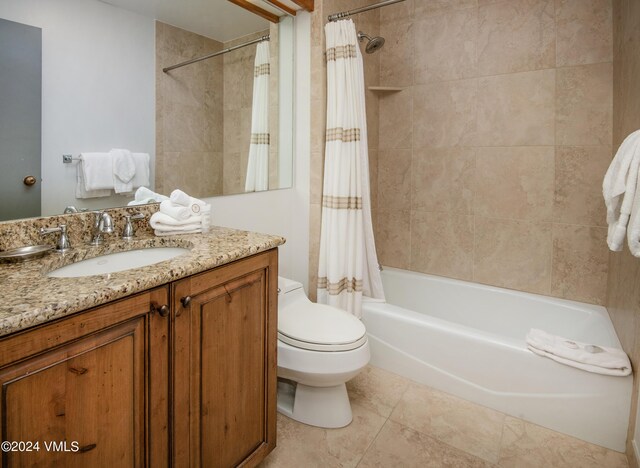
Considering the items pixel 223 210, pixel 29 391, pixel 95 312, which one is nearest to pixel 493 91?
pixel 223 210

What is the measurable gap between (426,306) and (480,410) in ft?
3.10

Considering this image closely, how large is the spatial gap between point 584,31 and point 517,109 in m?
0.51

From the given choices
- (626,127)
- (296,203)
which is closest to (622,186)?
(626,127)

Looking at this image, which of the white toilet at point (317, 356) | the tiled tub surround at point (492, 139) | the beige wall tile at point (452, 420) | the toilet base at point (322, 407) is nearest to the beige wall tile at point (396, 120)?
the tiled tub surround at point (492, 139)

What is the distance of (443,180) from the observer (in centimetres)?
272

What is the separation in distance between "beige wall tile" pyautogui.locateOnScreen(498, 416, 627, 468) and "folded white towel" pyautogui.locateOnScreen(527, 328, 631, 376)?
1.09 feet

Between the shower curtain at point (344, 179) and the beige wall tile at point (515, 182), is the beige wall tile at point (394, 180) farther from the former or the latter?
the shower curtain at point (344, 179)

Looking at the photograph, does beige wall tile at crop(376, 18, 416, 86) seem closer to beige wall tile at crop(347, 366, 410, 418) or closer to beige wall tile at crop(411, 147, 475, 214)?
beige wall tile at crop(411, 147, 475, 214)

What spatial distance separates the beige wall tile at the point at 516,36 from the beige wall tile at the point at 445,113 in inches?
6.8

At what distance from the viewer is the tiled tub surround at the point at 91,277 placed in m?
0.74

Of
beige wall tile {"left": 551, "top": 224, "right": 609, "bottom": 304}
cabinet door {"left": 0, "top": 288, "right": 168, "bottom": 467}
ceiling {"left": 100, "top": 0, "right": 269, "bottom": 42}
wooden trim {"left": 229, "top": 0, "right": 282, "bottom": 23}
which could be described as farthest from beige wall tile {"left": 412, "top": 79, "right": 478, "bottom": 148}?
cabinet door {"left": 0, "top": 288, "right": 168, "bottom": 467}

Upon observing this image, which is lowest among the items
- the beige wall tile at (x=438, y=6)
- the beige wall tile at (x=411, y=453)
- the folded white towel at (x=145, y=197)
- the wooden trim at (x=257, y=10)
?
the beige wall tile at (x=411, y=453)

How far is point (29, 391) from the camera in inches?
28.9

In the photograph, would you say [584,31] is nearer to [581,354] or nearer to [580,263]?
[580,263]
